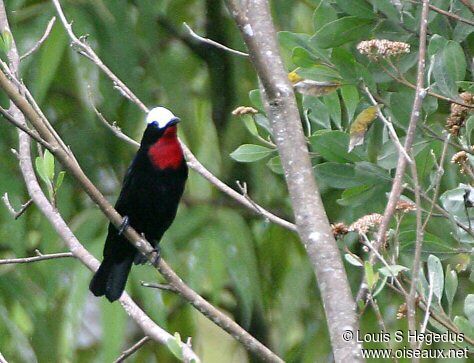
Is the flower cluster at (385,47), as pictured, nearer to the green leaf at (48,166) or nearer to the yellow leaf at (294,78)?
the yellow leaf at (294,78)

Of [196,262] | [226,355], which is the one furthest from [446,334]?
[226,355]

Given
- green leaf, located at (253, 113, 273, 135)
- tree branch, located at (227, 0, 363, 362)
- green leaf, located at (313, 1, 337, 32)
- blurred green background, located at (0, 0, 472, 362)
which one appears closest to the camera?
tree branch, located at (227, 0, 363, 362)

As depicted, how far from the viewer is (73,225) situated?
3561 mm

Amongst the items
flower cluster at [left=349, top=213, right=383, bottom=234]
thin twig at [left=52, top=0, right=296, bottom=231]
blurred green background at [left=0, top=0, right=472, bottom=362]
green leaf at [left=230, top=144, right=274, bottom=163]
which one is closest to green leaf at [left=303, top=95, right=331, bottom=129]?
green leaf at [left=230, top=144, right=274, bottom=163]

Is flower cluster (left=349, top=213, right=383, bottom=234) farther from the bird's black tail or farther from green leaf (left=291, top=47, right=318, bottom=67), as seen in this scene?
the bird's black tail

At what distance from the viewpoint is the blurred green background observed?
3527mm

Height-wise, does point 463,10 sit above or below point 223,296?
above

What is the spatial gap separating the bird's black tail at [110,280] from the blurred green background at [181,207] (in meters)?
0.42

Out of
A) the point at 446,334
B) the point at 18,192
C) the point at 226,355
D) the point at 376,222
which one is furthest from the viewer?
the point at 226,355

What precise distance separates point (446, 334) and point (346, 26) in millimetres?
781

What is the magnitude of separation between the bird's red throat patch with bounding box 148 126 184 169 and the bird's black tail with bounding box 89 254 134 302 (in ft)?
1.13

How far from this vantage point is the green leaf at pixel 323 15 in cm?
239

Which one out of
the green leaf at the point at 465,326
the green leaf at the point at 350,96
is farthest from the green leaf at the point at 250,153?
the green leaf at the point at 465,326

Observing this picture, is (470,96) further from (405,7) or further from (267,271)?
(267,271)
